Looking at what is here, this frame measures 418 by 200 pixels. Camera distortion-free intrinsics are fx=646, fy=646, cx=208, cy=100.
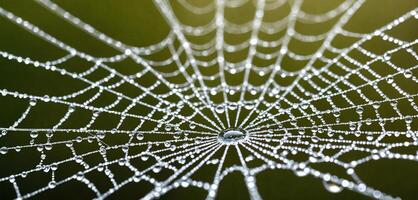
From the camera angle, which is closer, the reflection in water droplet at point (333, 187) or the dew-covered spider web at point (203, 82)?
the reflection in water droplet at point (333, 187)

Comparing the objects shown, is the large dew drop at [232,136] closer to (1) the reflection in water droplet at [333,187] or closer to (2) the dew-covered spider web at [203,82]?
(2) the dew-covered spider web at [203,82]

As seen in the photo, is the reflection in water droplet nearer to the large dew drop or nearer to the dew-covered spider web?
the large dew drop

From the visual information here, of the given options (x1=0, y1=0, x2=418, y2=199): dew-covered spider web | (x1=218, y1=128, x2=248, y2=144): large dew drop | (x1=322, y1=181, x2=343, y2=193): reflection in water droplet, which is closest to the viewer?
Result: (x1=322, y1=181, x2=343, y2=193): reflection in water droplet

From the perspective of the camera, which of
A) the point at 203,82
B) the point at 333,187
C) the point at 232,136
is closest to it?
the point at 333,187

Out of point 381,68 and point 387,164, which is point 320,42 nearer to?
point 381,68

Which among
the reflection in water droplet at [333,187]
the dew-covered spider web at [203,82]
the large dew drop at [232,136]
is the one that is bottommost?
the reflection in water droplet at [333,187]

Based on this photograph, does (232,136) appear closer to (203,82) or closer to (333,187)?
(203,82)

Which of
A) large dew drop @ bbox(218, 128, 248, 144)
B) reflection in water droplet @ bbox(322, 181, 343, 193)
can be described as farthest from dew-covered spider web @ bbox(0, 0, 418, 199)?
reflection in water droplet @ bbox(322, 181, 343, 193)

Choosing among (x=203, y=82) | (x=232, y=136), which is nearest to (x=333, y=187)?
(x=232, y=136)

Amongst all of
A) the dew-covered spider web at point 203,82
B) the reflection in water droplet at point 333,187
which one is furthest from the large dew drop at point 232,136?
the reflection in water droplet at point 333,187

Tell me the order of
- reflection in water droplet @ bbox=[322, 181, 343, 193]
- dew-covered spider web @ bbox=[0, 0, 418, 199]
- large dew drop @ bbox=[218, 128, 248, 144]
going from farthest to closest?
1. dew-covered spider web @ bbox=[0, 0, 418, 199]
2. large dew drop @ bbox=[218, 128, 248, 144]
3. reflection in water droplet @ bbox=[322, 181, 343, 193]

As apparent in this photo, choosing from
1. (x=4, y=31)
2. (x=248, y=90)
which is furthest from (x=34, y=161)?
(x=248, y=90)
